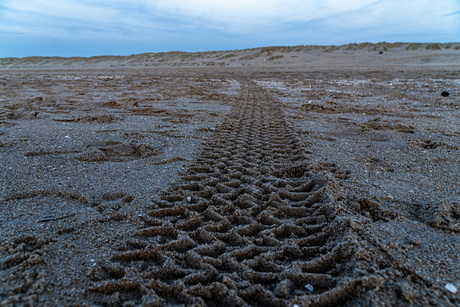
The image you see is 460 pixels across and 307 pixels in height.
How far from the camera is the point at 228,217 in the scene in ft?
6.79

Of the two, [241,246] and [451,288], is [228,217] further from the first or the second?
[451,288]

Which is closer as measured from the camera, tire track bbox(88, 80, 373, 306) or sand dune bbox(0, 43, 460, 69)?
tire track bbox(88, 80, 373, 306)

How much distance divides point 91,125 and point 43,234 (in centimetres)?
355

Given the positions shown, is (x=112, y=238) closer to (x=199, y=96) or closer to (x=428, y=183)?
(x=428, y=183)

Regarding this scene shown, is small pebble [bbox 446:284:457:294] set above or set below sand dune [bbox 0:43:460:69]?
below

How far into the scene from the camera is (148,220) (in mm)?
2064

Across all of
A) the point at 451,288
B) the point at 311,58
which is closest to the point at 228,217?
the point at 451,288

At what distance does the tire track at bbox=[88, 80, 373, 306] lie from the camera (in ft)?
4.54

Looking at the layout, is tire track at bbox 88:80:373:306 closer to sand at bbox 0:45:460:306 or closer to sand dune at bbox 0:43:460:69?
sand at bbox 0:45:460:306

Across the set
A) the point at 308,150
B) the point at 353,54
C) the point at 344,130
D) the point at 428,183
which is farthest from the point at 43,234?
the point at 353,54

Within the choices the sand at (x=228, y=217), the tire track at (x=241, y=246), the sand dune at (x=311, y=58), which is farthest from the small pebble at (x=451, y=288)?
the sand dune at (x=311, y=58)

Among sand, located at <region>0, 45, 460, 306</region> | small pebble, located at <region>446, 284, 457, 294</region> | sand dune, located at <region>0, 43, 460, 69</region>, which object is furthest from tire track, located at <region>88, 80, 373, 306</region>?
sand dune, located at <region>0, 43, 460, 69</region>

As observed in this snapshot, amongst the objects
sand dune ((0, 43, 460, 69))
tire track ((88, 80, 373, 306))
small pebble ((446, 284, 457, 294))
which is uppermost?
sand dune ((0, 43, 460, 69))

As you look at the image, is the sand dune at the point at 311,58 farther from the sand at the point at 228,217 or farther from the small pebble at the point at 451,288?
the small pebble at the point at 451,288
